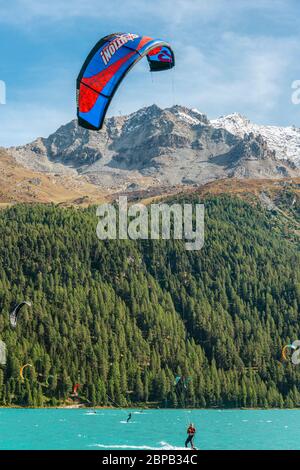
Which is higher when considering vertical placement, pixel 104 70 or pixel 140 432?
pixel 104 70

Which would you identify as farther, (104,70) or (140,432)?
(140,432)

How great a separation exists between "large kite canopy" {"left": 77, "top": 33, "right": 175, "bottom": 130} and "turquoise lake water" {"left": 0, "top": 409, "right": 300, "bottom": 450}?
41.6 m

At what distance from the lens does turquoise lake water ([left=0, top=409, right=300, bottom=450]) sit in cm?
8356

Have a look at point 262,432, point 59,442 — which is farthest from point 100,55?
point 262,432

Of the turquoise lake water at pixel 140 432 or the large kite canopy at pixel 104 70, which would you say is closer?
the large kite canopy at pixel 104 70

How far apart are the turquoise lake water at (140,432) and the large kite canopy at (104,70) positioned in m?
→ 41.6

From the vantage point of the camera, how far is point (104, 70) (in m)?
49.6

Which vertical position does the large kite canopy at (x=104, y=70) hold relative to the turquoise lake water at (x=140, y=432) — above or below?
above

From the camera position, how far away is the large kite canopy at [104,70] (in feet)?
159

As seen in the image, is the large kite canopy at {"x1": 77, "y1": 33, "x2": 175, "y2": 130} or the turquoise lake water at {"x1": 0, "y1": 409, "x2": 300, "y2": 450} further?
the turquoise lake water at {"x1": 0, "y1": 409, "x2": 300, "y2": 450}

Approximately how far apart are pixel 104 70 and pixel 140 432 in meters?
63.2

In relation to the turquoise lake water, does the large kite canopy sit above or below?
above

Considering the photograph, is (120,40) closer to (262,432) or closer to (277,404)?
(262,432)

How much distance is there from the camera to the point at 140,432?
10069 centimetres
